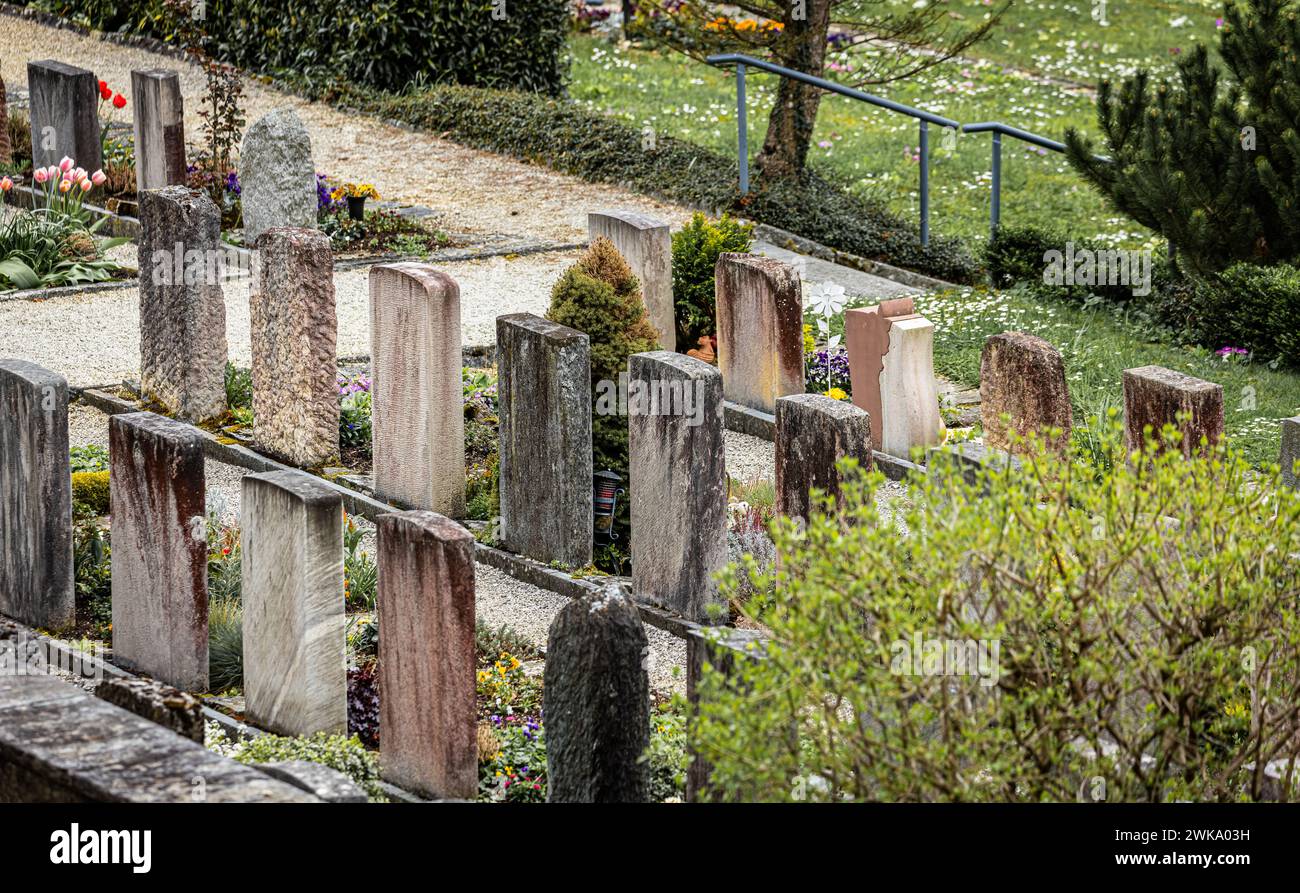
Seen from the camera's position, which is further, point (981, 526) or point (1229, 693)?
point (1229, 693)

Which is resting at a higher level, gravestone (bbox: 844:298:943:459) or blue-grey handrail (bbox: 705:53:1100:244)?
blue-grey handrail (bbox: 705:53:1100:244)

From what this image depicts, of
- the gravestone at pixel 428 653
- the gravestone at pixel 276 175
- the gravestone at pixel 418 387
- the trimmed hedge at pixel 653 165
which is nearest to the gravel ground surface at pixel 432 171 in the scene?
the trimmed hedge at pixel 653 165

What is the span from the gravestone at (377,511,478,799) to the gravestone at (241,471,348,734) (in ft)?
1.05

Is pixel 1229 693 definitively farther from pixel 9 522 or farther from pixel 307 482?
pixel 9 522

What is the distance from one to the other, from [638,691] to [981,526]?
1.21m

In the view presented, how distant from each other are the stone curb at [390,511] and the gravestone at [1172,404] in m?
1.94

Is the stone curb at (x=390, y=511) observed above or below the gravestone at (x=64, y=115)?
below

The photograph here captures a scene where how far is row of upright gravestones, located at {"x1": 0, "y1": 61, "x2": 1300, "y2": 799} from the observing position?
640 cm

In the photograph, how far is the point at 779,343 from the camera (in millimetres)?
10383

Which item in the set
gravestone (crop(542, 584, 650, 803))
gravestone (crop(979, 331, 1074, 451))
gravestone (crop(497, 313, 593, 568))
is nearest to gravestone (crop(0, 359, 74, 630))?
gravestone (crop(497, 313, 593, 568))

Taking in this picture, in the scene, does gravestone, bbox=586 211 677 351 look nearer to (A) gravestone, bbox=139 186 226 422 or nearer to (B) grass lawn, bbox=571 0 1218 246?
(A) gravestone, bbox=139 186 226 422

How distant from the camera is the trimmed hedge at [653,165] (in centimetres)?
1453

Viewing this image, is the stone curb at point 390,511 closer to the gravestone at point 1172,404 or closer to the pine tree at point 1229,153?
the gravestone at point 1172,404

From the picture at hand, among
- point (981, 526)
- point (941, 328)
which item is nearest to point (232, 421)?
point (941, 328)
